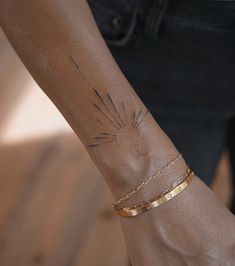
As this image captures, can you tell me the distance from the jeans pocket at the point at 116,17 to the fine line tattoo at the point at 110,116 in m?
0.18

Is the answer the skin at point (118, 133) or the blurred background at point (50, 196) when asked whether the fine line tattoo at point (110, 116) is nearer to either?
the skin at point (118, 133)

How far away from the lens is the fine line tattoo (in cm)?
55

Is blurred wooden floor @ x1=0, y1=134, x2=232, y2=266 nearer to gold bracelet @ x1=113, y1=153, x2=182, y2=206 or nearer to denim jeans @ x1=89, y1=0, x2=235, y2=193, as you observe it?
denim jeans @ x1=89, y1=0, x2=235, y2=193

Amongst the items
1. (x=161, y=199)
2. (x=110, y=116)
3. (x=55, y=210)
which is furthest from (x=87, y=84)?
(x=55, y=210)

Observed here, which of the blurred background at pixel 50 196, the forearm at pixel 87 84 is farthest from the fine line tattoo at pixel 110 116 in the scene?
the blurred background at pixel 50 196

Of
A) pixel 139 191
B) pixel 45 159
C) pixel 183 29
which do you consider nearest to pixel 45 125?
pixel 45 159

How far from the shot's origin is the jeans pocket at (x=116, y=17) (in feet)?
2.27

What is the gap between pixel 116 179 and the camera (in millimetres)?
565

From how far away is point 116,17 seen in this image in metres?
0.70

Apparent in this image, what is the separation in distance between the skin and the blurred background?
859 millimetres

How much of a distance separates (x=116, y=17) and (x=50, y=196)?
1029 mm

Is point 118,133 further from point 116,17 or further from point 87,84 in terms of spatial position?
point 116,17

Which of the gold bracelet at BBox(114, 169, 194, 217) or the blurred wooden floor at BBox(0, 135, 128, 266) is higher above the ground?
the gold bracelet at BBox(114, 169, 194, 217)

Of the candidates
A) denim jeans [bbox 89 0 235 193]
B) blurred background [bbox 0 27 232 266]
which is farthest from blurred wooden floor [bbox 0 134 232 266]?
denim jeans [bbox 89 0 235 193]
